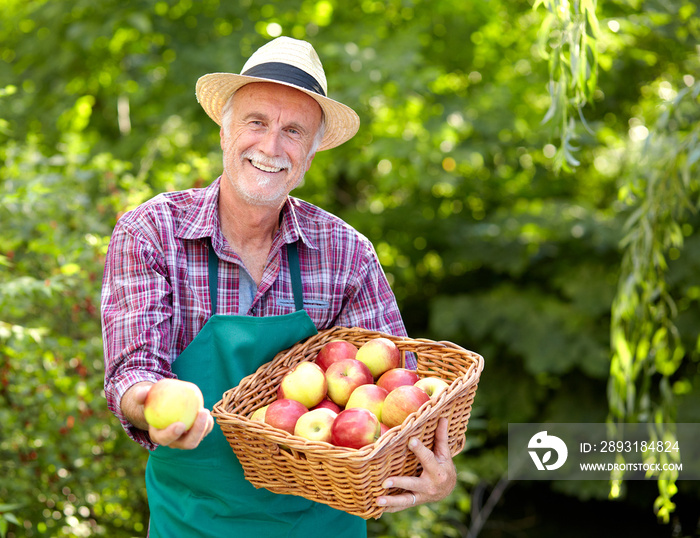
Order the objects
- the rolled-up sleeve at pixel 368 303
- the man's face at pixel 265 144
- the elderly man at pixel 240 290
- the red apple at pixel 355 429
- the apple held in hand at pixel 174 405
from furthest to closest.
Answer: the rolled-up sleeve at pixel 368 303 < the man's face at pixel 265 144 < the elderly man at pixel 240 290 < the red apple at pixel 355 429 < the apple held in hand at pixel 174 405

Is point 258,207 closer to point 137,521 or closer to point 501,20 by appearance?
point 137,521

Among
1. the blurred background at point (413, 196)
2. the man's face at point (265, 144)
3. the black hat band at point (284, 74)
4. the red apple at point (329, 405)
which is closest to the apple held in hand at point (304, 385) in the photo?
the red apple at point (329, 405)

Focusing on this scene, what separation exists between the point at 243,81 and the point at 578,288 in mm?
3958

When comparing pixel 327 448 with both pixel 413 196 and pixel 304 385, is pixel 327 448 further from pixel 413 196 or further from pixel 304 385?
pixel 413 196

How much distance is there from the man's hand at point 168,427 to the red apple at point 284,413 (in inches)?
8.5

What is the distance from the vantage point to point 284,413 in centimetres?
159

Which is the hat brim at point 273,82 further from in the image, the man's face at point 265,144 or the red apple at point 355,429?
the red apple at point 355,429

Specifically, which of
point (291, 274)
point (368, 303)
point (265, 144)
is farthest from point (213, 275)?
point (368, 303)

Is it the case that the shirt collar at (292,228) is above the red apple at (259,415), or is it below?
above

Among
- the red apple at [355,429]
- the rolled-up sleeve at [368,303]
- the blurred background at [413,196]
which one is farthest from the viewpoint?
the blurred background at [413,196]

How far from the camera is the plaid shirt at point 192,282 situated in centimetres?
160

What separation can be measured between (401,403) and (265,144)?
766 millimetres

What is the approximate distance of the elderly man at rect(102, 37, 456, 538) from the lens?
162 centimetres

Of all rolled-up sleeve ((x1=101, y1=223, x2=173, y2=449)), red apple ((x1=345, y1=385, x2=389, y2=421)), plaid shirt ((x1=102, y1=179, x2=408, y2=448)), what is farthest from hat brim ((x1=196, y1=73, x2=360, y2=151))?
red apple ((x1=345, y1=385, x2=389, y2=421))
